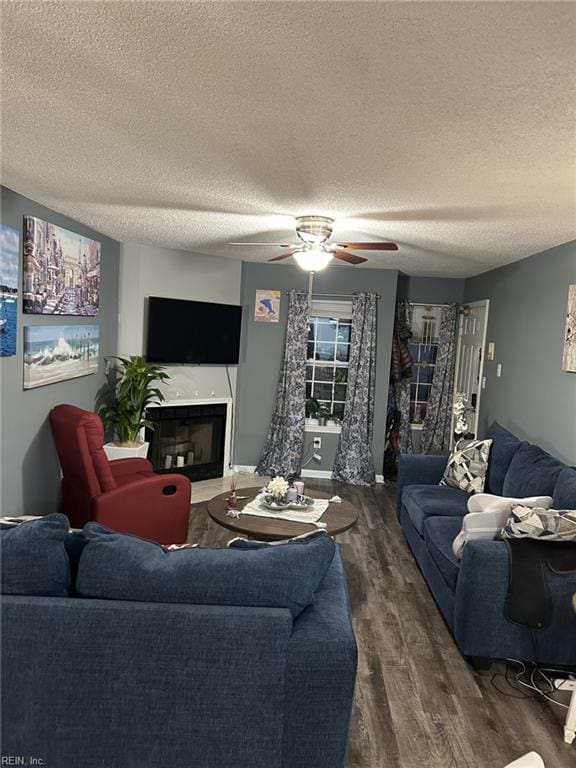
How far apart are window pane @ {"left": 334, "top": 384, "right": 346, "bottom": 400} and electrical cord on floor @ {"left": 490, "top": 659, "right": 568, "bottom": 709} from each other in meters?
4.06

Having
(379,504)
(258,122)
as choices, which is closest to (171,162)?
(258,122)

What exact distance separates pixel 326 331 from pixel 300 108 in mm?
4896

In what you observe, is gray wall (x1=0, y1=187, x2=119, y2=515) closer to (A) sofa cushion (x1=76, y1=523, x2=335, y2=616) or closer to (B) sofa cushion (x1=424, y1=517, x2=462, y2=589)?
(A) sofa cushion (x1=76, y1=523, x2=335, y2=616)

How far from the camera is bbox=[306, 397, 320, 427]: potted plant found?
6.85 meters

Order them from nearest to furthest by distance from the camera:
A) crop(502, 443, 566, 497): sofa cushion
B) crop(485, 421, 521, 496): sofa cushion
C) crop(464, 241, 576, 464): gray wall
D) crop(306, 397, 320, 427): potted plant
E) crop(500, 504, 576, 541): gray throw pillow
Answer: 1. crop(500, 504, 576, 541): gray throw pillow
2. crop(502, 443, 566, 497): sofa cushion
3. crop(464, 241, 576, 464): gray wall
4. crop(485, 421, 521, 496): sofa cushion
5. crop(306, 397, 320, 427): potted plant

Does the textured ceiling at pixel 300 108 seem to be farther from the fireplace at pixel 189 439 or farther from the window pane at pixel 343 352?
the window pane at pixel 343 352

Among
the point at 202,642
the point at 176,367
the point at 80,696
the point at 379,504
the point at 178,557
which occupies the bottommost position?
the point at 379,504

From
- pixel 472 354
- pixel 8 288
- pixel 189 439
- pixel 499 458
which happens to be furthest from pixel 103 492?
pixel 472 354

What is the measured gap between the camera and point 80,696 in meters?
1.87

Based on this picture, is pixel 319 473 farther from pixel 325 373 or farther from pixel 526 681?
pixel 526 681

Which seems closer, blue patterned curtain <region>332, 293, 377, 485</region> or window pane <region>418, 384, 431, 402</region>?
blue patterned curtain <region>332, 293, 377, 485</region>

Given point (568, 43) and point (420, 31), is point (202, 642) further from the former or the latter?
point (568, 43)

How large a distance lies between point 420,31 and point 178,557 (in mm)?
1716

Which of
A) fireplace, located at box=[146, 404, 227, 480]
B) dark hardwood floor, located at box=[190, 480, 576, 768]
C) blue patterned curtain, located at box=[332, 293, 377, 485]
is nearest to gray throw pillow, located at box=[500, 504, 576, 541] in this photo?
dark hardwood floor, located at box=[190, 480, 576, 768]
